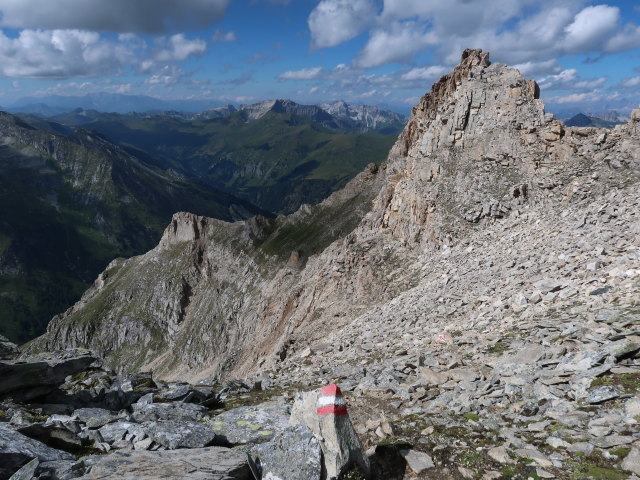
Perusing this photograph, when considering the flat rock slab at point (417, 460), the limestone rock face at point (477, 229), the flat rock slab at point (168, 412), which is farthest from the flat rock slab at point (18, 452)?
the limestone rock face at point (477, 229)

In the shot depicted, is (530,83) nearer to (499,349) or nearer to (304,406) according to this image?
(499,349)

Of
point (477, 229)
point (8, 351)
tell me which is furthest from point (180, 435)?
point (477, 229)

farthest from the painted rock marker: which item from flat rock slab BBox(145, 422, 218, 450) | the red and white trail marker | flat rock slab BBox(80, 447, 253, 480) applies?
flat rock slab BBox(145, 422, 218, 450)

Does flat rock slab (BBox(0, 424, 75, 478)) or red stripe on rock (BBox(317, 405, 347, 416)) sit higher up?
red stripe on rock (BBox(317, 405, 347, 416))

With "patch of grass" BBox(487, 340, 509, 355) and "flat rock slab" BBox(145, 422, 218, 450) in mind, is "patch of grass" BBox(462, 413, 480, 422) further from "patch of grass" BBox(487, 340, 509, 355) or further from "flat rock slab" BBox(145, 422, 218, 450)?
"flat rock slab" BBox(145, 422, 218, 450)

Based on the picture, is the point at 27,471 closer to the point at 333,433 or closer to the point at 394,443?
A: the point at 333,433

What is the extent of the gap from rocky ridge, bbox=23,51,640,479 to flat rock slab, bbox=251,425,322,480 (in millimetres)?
3104

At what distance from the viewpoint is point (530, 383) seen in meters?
14.3

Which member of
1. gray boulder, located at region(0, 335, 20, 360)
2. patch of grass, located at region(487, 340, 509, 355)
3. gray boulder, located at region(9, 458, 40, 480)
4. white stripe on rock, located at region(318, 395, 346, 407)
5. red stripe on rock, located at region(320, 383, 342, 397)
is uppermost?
red stripe on rock, located at region(320, 383, 342, 397)

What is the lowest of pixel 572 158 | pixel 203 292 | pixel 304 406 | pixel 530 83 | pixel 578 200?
pixel 203 292

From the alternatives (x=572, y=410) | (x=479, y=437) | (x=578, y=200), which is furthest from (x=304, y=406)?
(x=578, y=200)

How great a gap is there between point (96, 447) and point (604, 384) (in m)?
15.5

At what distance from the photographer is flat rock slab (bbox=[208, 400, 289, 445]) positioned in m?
13.3

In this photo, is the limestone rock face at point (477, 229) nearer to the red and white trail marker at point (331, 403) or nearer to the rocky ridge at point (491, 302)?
the rocky ridge at point (491, 302)
